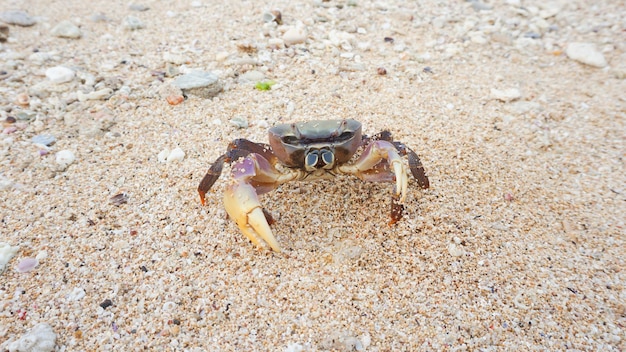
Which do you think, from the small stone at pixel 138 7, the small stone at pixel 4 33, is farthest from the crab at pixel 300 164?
the small stone at pixel 138 7

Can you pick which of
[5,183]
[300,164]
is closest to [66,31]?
[5,183]

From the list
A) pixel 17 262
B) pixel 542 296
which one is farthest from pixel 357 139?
pixel 17 262

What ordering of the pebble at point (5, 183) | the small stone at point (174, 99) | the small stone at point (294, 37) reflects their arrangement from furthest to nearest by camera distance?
the small stone at point (294, 37)
the small stone at point (174, 99)
the pebble at point (5, 183)

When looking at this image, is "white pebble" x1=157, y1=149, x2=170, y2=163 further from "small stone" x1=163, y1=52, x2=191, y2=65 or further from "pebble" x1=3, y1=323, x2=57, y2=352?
"pebble" x1=3, y1=323, x2=57, y2=352

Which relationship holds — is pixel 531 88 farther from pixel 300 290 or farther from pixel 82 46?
pixel 82 46

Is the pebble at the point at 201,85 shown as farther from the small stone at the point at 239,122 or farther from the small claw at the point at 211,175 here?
the small claw at the point at 211,175

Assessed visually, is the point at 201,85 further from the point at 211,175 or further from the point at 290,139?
the point at 290,139
